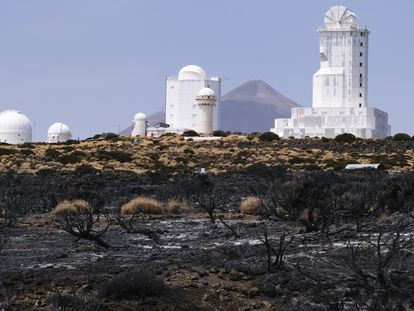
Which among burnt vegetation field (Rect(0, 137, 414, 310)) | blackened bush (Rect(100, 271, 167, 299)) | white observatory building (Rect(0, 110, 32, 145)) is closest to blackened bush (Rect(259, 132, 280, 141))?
white observatory building (Rect(0, 110, 32, 145))

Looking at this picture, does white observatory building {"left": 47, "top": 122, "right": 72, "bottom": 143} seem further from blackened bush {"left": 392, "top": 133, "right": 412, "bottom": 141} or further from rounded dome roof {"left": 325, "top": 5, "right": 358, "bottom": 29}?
blackened bush {"left": 392, "top": 133, "right": 412, "bottom": 141}

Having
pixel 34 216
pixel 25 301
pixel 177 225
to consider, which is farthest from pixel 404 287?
pixel 34 216

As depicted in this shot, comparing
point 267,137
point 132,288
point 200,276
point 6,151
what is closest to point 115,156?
point 6,151

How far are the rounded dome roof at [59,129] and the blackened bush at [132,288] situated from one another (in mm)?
83117

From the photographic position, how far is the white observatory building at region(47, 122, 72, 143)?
3615 inches

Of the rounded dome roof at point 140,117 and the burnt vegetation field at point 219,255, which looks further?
the rounded dome roof at point 140,117

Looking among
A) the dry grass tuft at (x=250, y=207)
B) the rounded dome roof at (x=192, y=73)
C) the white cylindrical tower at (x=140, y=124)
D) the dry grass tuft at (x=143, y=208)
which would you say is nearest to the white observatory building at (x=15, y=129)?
the white cylindrical tower at (x=140, y=124)

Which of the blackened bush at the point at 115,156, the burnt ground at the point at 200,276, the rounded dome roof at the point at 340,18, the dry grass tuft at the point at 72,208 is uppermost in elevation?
the rounded dome roof at the point at 340,18

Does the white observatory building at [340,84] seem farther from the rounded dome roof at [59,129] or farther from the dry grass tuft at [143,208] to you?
the dry grass tuft at [143,208]

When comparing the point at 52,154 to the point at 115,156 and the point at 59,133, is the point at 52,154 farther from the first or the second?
the point at 59,133

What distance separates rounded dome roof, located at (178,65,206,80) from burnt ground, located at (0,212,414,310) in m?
82.5

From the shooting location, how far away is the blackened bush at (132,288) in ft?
32.3

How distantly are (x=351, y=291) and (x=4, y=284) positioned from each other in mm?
3743

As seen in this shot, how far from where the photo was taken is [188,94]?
317ft
